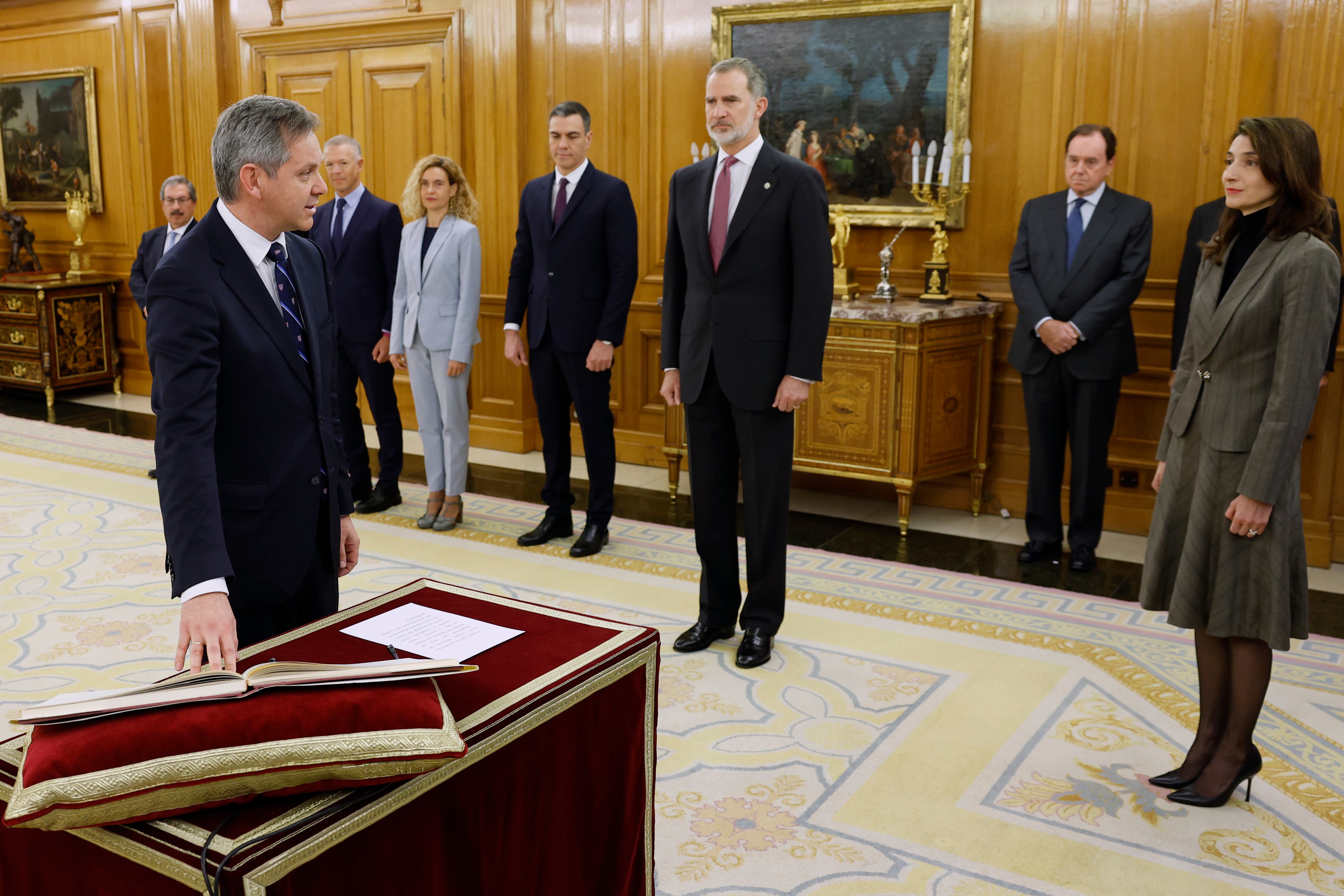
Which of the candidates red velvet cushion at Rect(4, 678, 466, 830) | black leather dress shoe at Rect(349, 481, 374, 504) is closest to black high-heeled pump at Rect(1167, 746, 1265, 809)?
red velvet cushion at Rect(4, 678, 466, 830)

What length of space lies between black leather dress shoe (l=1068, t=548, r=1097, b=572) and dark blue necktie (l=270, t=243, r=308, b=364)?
3.84 m

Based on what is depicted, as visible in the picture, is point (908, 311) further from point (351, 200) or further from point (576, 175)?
point (351, 200)

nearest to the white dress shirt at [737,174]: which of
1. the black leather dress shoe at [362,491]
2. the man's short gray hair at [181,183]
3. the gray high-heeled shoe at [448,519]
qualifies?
the gray high-heeled shoe at [448,519]

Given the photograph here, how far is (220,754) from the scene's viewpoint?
4.64 ft

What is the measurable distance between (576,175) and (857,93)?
6.03 feet

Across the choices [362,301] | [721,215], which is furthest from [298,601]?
[362,301]

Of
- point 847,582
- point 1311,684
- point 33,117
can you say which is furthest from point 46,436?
point 1311,684

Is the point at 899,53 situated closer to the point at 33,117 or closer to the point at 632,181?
the point at 632,181

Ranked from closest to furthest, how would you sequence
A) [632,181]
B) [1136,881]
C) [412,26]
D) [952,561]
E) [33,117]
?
[1136,881] → [952,561] → [632,181] → [412,26] → [33,117]

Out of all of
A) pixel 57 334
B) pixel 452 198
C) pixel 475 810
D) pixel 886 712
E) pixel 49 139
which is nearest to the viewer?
pixel 475 810

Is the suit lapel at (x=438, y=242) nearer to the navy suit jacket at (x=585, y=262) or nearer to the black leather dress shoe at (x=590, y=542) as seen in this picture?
the navy suit jacket at (x=585, y=262)

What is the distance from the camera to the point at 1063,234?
508 centimetres

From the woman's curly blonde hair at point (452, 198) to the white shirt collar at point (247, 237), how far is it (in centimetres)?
334

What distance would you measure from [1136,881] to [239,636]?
2117mm
